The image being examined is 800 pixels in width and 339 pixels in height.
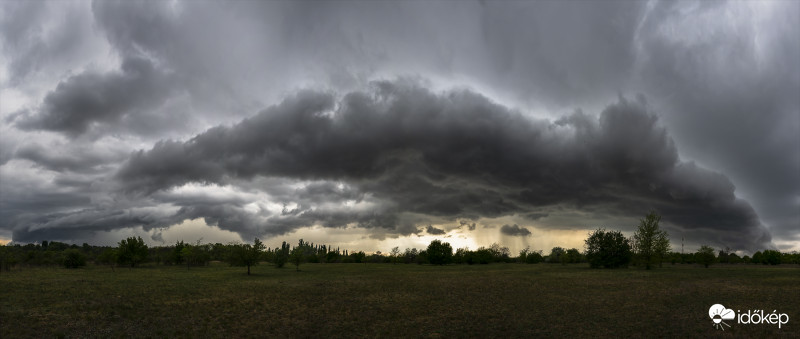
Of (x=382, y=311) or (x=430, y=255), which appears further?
(x=430, y=255)

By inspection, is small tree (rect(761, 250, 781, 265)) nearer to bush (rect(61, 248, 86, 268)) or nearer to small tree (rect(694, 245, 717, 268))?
small tree (rect(694, 245, 717, 268))

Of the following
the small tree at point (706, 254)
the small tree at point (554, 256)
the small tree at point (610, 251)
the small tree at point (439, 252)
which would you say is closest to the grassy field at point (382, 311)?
the small tree at point (610, 251)

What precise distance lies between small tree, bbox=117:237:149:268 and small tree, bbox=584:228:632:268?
126303 millimetres

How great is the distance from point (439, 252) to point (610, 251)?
66159mm

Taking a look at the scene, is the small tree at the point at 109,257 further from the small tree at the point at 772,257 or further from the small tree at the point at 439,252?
the small tree at the point at 772,257

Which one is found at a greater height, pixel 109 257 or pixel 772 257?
pixel 772 257

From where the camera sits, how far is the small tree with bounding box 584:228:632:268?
103250 mm

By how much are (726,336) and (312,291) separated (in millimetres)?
40934

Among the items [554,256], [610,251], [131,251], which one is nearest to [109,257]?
[131,251]

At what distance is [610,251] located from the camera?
103812 mm

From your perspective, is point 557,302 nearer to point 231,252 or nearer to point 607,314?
point 607,314

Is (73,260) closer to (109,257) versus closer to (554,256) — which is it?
(109,257)

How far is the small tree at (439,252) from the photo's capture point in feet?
509

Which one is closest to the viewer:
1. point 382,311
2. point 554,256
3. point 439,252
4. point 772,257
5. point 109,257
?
point 382,311
